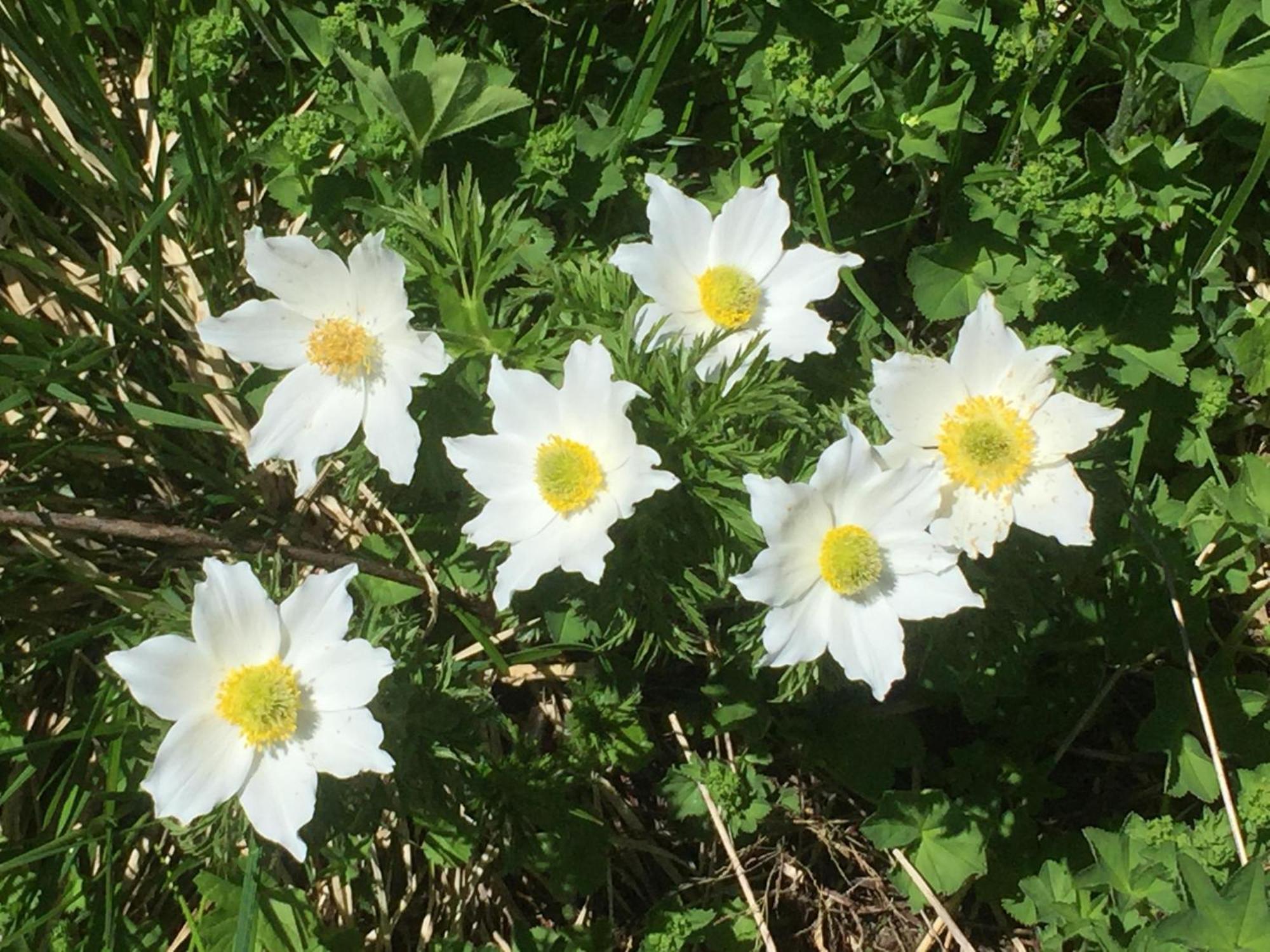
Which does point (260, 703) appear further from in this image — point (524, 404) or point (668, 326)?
point (668, 326)

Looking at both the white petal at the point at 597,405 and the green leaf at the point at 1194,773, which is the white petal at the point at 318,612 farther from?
the green leaf at the point at 1194,773

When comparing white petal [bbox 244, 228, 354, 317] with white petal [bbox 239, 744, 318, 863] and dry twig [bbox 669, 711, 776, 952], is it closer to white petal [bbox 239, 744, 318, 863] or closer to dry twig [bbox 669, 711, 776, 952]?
white petal [bbox 239, 744, 318, 863]

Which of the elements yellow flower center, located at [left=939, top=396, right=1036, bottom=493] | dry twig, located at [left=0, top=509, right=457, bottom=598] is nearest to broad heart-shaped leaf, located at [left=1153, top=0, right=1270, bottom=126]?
yellow flower center, located at [left=939, top=396, right=1036, bottom=493]

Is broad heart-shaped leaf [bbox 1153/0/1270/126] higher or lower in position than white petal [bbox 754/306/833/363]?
higher

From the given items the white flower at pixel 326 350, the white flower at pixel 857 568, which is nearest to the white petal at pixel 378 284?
the white flower at pixel 326 350

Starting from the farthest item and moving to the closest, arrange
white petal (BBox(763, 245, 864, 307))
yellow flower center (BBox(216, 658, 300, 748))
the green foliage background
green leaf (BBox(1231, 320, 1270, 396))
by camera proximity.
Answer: green leaf (BBox(1231, 320, 1270, 396))
the green foliage background
white petal (BBox(763, 245, 864, 307))
yellow flower center (BBox(216, 658, 300, 748))

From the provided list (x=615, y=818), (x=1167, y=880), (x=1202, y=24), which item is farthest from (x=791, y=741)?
(x=1202, y=24)

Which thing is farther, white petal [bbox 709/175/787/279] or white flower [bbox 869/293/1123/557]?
white petal [bbox 709/175/787/279]

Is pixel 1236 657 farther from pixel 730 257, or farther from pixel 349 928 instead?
Result: pixel 349 928
